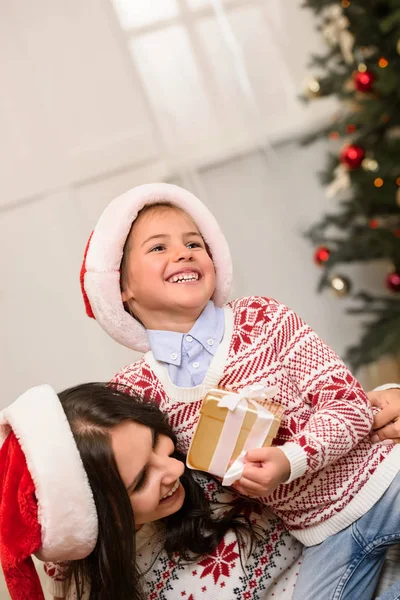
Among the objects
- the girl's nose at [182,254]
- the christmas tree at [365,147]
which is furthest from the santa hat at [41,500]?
the christmas tree at [365,147]

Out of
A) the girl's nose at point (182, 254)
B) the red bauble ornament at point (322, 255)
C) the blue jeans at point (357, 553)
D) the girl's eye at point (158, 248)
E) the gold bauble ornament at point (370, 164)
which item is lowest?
the blue jeans at point (357, 553)

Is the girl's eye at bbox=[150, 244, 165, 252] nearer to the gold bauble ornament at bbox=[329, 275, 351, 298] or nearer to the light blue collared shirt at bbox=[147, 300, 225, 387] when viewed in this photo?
the light blue collared shirt at bbox=[147, 300, 225, 387]

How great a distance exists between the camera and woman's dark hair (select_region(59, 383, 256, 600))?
38.5 inches

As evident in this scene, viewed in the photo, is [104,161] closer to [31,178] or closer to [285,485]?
[31,178]

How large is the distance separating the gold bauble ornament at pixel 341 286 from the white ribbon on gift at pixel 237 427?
1558mm

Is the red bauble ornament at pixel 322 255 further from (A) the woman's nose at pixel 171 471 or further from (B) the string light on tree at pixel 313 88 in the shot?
(A) the woman's nose at pixel 171 471

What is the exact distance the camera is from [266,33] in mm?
2711

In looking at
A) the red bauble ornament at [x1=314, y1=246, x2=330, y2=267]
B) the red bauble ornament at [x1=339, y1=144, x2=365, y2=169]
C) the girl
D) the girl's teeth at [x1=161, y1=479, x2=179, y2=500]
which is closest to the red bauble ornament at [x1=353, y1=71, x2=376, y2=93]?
the red bauble ornament at [x1=339, y1=144, x2=365, y2=169]

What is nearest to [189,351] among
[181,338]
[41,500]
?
[181,338]

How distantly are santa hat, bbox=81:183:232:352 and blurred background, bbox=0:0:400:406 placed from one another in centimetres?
94

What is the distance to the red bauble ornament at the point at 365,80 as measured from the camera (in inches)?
85.4

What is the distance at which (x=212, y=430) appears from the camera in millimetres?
990

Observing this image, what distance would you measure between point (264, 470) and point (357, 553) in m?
0.27

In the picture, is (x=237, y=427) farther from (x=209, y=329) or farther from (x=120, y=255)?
(x=120, y=255)
